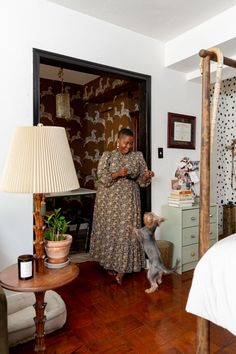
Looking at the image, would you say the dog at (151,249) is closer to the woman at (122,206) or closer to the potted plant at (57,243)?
the woman at (122,206)

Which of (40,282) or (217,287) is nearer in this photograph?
(217,287)

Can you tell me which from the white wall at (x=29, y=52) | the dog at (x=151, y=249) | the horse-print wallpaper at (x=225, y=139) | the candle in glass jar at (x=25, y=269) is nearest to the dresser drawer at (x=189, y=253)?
the dog at (x=151, y=249)

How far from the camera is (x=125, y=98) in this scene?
13.5ft

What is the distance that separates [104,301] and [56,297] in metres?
0.46

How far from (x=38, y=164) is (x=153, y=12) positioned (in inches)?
79.7

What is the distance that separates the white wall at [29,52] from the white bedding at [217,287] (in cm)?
155

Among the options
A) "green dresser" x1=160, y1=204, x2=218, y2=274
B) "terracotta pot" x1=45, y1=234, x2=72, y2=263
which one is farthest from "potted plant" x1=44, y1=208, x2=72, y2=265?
"green dresser" x1=160, y1=204, x2=218, y2=274

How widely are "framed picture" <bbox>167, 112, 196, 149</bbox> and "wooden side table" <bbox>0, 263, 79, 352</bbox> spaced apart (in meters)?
2.14

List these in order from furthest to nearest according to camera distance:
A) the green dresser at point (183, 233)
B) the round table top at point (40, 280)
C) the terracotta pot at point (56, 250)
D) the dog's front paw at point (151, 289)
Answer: the green dresser at point (183, 233) < the dog's front paw at point (151, 289) < the terracotta pot at point (56, 250) < the round table top at point (40, 280)

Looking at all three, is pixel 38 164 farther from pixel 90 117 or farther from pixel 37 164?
pixel 90 117

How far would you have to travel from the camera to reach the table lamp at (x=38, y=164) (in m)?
1.25

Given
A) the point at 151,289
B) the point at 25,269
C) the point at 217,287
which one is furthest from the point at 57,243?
the point at 151,289

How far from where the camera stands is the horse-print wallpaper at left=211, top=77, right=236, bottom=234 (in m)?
3.98

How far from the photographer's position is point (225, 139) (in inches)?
160
